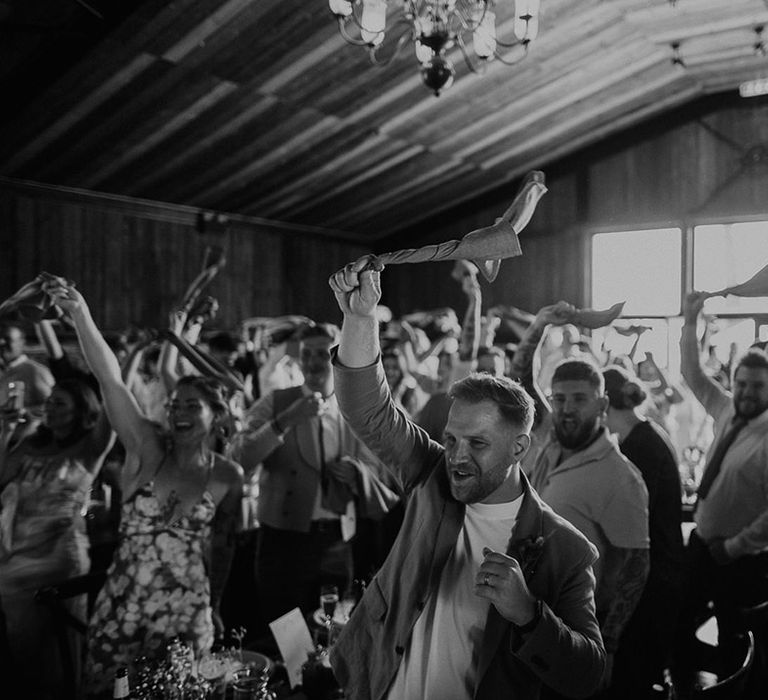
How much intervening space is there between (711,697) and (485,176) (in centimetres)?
1052

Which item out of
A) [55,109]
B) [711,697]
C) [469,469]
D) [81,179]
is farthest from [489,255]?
[81,179]

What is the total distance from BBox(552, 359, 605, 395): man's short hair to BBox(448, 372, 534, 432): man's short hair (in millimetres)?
1049

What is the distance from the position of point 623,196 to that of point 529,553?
1094 centimetres

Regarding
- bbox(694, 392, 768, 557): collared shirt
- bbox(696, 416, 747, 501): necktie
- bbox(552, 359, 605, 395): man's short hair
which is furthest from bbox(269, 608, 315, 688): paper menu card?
bbox(696, 416, 747, 501): necktie

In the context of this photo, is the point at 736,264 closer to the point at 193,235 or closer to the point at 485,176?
the point at 485,176

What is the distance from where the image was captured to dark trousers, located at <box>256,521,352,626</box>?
3361 mm

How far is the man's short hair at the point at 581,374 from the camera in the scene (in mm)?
2709

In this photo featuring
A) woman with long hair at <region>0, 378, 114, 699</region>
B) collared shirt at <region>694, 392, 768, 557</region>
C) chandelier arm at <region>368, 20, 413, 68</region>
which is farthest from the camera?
chandelier arm at <region>368, 20, 413, 68</region>

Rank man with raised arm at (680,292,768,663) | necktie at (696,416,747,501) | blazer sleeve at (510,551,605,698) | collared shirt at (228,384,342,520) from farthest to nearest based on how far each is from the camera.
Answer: necktie at (696,416,747,501) < man with raised arm at (680,292,768,663) < collared shirt at (228,384,342,520) < blazer sleeve at (510,551,605,698)

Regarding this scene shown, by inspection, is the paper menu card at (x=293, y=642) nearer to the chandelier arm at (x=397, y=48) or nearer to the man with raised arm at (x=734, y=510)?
the man with raised arm at (x=734, y=510)

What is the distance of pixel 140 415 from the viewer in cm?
258

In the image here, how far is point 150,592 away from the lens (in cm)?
241

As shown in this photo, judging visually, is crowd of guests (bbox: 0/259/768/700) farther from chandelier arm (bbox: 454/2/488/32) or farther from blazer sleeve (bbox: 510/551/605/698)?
chandelier arm (bbox: 454/2/488/32)

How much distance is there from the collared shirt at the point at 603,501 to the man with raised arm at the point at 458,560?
0.86 meters
